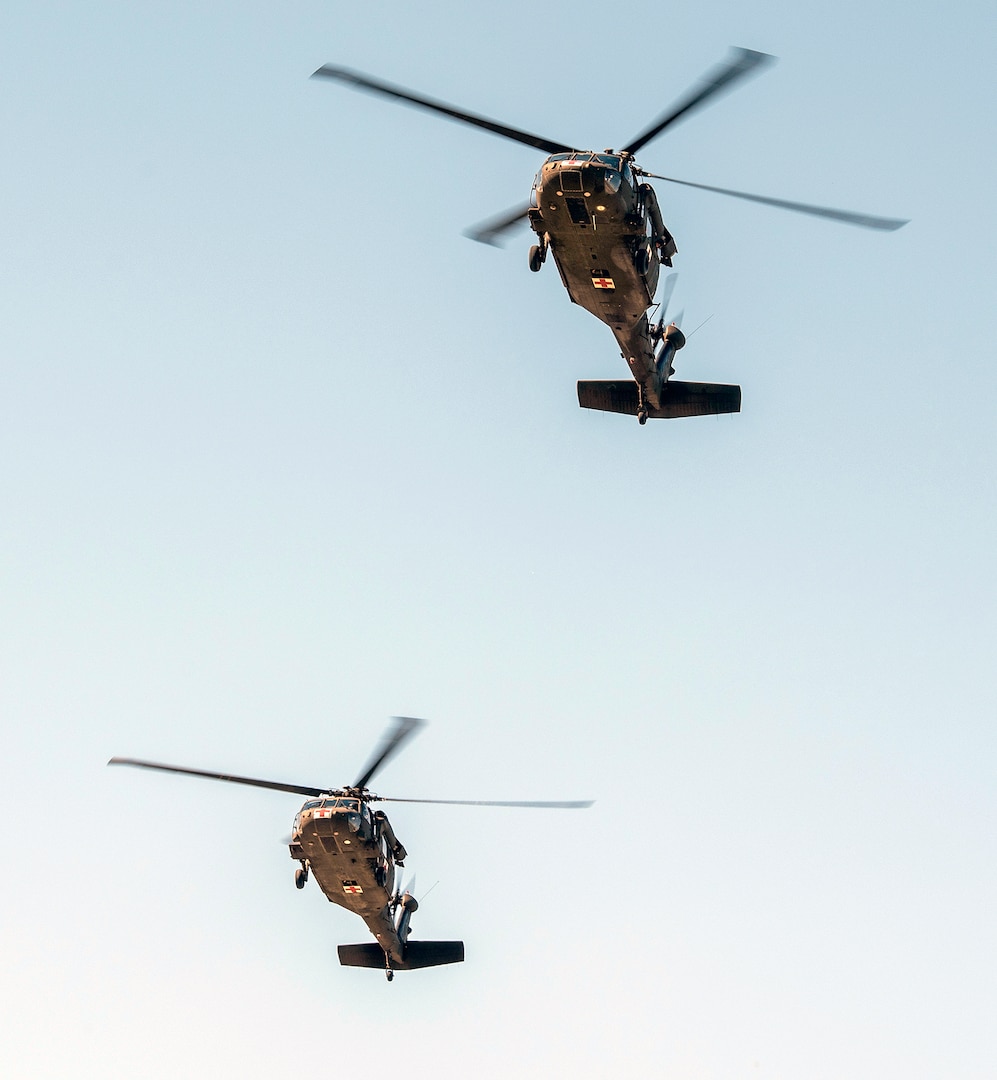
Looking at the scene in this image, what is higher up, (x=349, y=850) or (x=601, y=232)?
(x=601, y=232)

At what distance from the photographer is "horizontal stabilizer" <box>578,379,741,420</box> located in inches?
1866

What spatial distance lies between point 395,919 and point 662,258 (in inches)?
848

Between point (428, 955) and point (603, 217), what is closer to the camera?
point (603, 217)

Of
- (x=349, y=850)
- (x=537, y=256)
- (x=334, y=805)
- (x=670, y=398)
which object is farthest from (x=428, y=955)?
(x=537, y=256)

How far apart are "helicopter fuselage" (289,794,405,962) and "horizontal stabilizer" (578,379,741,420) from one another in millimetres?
12884

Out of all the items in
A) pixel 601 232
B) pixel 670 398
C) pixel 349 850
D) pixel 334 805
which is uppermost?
pixel 601 232

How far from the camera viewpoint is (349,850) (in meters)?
46.0

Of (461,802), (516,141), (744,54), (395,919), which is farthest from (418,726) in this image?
(744,54)

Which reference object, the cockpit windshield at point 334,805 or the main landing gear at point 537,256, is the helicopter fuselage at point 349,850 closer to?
the cockpit windshield at point 334,805

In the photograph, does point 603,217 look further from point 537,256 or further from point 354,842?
point 354,842

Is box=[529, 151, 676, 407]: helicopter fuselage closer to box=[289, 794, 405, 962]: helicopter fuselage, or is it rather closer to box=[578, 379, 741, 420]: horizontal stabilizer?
box=[578, 379, 741, 420]: horizontal stabilizer

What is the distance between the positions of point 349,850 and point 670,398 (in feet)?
48.9

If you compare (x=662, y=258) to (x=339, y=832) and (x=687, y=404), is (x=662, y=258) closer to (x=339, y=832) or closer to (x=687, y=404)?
(x=687, y=404)

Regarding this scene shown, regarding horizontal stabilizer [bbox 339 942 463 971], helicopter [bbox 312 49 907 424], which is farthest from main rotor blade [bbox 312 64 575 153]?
horizontal stabilizer [bbox 339 942 463 971]
